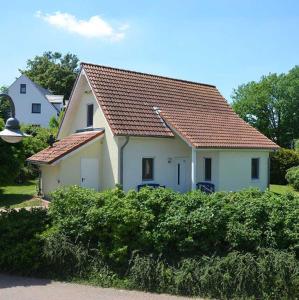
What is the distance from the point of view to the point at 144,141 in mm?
21594

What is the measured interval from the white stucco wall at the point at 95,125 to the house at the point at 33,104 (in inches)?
1330

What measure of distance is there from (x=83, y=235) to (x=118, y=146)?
11.4 m

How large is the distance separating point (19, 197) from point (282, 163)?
20360mm

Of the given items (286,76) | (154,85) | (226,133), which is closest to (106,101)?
(154,85)

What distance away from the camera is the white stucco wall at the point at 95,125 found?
2080cm

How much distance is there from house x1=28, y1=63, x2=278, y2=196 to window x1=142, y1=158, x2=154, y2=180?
0.04 m

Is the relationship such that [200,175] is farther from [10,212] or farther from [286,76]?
[286,76]

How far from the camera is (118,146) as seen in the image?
2052 centimetres

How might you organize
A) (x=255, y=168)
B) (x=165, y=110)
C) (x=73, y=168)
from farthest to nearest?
(x=255, y=168), (x=165, y=110), (x=73, y=168)

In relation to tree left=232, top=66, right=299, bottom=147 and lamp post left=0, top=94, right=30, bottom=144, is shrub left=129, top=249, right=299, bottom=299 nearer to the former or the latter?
lamp post left=0, top=94, right=30, bottom=144

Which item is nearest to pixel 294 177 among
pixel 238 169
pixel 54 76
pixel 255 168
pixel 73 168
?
pixel 255 168

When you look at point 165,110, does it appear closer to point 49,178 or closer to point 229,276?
point 49,178

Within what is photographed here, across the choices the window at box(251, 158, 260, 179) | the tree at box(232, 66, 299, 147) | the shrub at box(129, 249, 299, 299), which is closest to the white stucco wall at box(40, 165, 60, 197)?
the window at box(251, 158, 260, 179)

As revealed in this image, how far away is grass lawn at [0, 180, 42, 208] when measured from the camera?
2086 cm
